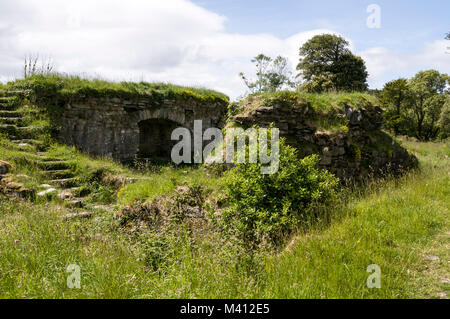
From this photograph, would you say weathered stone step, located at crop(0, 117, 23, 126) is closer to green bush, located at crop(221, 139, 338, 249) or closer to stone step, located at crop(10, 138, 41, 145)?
stone step, located at crop(10, 138, 41, 145)

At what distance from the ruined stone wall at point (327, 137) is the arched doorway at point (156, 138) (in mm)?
5952

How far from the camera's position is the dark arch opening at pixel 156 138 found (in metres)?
13.7

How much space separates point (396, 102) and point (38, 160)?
107 ft

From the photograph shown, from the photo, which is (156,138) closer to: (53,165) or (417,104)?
(53,165)

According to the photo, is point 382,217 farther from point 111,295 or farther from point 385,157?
point 385,157

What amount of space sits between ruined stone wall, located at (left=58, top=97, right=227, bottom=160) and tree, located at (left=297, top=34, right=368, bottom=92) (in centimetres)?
1382

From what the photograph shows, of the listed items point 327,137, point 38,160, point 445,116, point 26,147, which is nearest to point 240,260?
point 327,137

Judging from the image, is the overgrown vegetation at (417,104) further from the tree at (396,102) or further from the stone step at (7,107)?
the stone step at (7,107)

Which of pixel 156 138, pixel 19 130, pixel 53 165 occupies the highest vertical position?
pixel 19 130

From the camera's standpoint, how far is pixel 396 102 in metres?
29.9

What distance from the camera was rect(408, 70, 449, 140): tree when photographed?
28.8 metres

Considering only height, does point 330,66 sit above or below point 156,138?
above

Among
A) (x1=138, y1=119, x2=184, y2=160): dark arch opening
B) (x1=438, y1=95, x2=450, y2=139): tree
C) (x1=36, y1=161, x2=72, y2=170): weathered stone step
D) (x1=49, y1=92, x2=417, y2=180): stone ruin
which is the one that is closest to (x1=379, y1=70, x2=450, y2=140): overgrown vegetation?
(x1=438, y1=95, x2=450, y2=139): tree

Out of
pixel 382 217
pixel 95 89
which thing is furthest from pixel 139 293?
pixel 95 89
